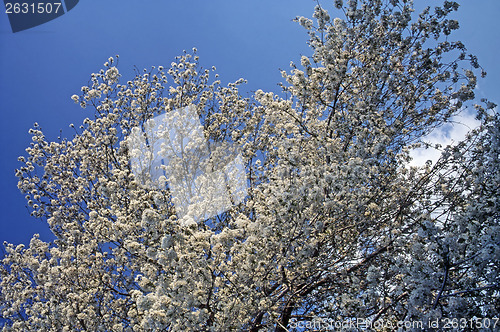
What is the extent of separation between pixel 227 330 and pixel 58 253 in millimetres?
5410

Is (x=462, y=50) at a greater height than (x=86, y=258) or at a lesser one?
greater

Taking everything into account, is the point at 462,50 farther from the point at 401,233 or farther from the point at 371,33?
the point at 401,233

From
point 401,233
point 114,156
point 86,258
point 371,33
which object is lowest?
point 401,233

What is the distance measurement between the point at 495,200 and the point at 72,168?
9.67 m

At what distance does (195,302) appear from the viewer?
5160 millimetres

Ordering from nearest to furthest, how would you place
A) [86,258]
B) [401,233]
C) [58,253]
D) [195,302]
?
[195,302], [401,233], [86,258], [58,253]

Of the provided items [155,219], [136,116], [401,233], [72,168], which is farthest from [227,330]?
[72,168]

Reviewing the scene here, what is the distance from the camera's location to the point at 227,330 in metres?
5.39

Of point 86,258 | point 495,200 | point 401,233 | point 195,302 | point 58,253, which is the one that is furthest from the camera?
point 58,253

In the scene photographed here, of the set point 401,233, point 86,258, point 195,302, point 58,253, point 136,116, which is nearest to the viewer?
point 195,302

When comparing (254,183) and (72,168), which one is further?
(72,168)

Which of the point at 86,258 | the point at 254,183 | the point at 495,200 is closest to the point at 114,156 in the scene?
the point at 86,258

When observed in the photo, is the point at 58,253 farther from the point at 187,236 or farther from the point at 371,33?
the point at 371,33

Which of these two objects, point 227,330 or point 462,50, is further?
point 462,50
